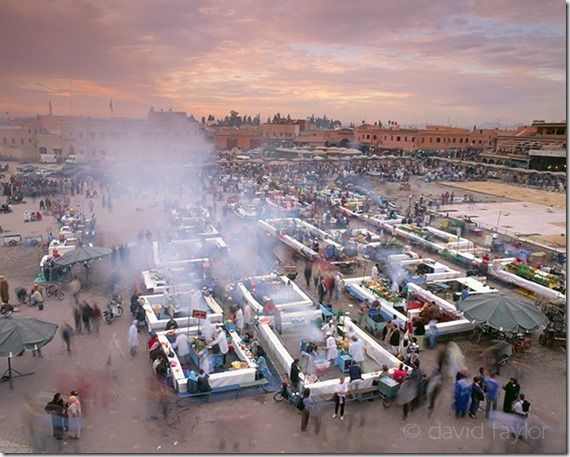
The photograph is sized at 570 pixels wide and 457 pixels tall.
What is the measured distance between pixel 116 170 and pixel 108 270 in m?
23.3

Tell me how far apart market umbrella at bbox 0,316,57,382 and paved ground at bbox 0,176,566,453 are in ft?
2.28

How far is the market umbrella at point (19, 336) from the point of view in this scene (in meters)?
8.10

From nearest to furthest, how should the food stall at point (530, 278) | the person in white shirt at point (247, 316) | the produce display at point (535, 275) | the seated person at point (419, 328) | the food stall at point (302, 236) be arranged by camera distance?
the seated person at point (419, 328)
the person in white shirt at point (247, 316)
the food stall at point (530, 278)
the produce display at point (535, 275)
the food stall at point (302, 236)

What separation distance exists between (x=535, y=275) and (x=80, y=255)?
13.0 metres

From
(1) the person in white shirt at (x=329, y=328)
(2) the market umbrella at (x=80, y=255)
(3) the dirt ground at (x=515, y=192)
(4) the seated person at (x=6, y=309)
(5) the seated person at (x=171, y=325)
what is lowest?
(3) the dirt ground at (x=515, y=192)

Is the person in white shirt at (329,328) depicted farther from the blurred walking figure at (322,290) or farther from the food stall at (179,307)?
the food stall at (179,307)

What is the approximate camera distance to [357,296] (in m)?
12.8

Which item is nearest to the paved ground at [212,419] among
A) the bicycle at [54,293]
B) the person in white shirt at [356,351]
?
the person in white shirt at [356,351]

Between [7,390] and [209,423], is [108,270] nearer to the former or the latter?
[7,390]

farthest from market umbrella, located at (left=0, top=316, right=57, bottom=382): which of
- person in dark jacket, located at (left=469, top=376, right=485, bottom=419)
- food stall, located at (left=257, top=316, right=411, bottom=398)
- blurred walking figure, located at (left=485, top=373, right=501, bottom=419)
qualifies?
blurred walking figure, located at (left=485, top=373, right=501, bottom=419)

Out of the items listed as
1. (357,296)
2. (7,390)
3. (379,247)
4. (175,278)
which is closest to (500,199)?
(379,247)

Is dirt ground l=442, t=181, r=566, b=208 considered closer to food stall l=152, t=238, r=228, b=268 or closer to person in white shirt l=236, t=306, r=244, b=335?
food stall l=152, t=238, r=228, b=268

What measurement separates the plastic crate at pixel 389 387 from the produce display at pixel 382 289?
3885 mm

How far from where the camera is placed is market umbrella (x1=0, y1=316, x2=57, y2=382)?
26.6 ft
